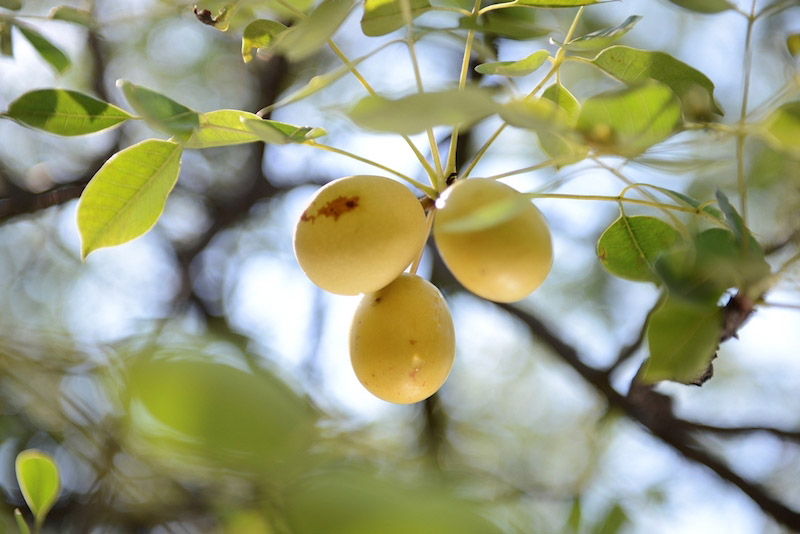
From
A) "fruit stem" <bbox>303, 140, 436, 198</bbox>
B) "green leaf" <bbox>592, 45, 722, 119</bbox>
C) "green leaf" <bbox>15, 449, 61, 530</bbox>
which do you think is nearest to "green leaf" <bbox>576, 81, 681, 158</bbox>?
"green leaf" <bbox>592, 45, 722, 119</bbox>

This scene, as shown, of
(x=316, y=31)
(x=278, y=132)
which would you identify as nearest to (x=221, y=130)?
(x=278, y=132)

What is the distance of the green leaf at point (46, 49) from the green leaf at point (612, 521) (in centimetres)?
76

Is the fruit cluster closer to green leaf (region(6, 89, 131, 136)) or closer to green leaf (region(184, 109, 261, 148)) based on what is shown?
green leaf (region(184, 109, 261, 148))

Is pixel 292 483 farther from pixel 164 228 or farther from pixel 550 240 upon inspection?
pixel 164 228

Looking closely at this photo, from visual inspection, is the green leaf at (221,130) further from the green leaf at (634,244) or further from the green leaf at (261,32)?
the green leaf at (634,244)

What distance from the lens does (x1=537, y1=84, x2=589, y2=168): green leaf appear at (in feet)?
1.61

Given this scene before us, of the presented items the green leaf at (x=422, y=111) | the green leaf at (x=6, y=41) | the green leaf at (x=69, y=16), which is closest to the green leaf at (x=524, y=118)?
the green leaf at (x=422, y=111)

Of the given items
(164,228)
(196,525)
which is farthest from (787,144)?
(164,228)

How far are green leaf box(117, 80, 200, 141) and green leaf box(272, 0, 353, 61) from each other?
0.10m

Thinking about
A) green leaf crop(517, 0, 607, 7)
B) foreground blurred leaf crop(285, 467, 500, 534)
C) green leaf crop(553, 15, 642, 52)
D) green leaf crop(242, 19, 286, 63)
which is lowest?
green leaf crop(242, 19, 286, 63)

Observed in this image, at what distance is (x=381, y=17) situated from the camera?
1.97 feet

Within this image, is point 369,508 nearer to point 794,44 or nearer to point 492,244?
point 492,244

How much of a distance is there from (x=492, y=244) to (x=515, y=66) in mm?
144

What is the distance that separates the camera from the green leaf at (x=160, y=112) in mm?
481
